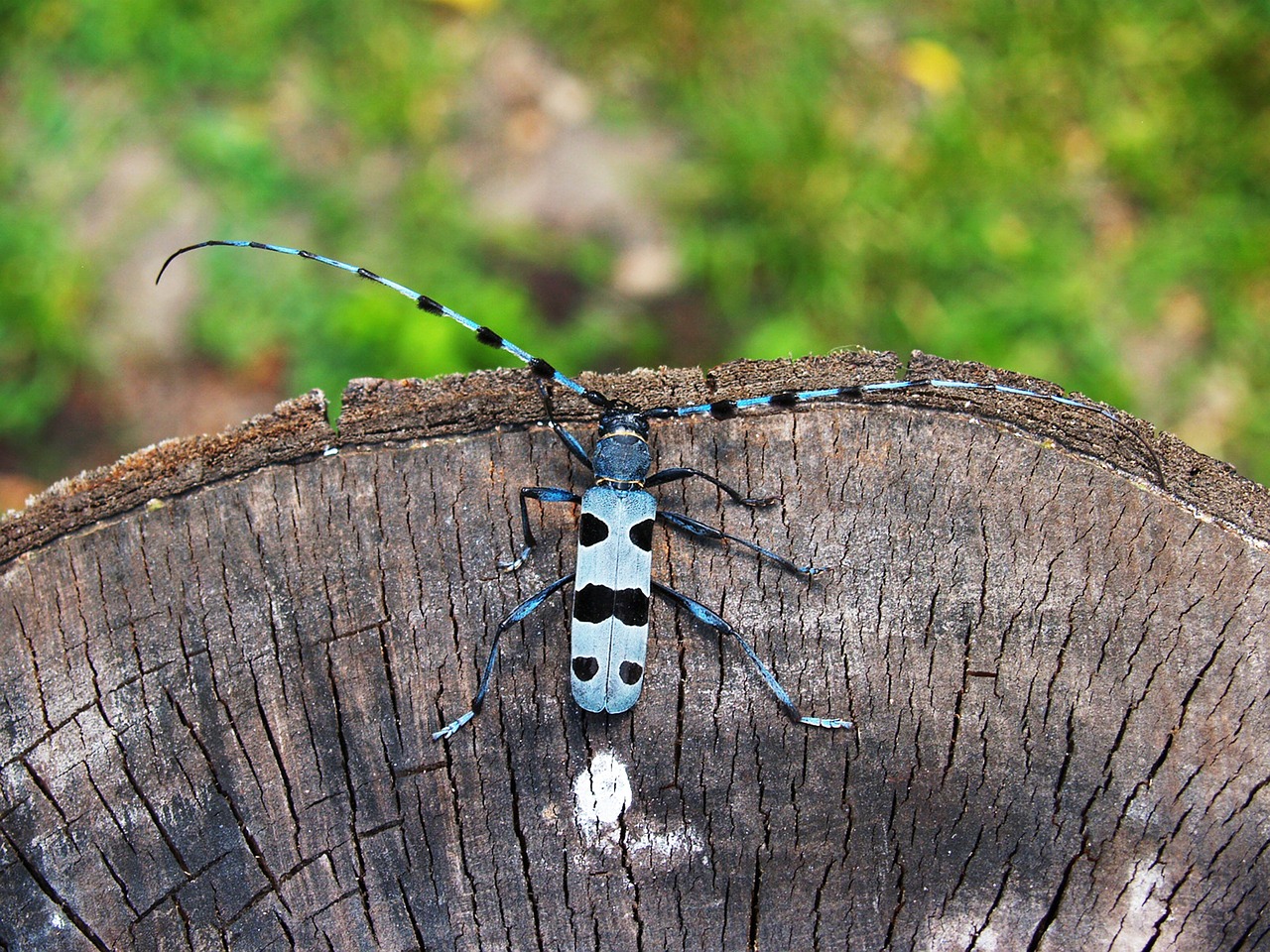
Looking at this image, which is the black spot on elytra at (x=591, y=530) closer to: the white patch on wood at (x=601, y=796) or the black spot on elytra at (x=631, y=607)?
the black spot on elytra at (x=631, y=607)

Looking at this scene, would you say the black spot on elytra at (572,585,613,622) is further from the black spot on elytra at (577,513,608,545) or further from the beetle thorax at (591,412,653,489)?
the beetle thorax at (591,412,653,489)

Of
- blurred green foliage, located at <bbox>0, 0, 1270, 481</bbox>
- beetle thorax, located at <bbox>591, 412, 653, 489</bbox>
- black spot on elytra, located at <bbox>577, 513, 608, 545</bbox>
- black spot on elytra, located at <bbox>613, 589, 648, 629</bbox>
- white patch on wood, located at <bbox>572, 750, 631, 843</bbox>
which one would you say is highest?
blurred green foliage, located at <bbox>0, 0, 1270, 481</bbox>

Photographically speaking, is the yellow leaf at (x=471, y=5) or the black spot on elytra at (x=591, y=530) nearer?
the black spot on elytra at (x=591, y=530)

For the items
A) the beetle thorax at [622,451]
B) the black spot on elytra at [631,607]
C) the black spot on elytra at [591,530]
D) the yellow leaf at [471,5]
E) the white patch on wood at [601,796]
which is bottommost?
the white patch on wood at [601,796]

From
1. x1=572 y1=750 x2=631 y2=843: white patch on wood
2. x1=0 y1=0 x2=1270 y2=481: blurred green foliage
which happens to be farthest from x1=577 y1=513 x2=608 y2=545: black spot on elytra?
x1=0 y1=0 x2=1270 y2=481: blurred green foliage

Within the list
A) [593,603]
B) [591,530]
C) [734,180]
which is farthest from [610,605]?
[734,180]

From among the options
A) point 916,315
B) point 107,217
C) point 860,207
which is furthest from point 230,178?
point 916,315

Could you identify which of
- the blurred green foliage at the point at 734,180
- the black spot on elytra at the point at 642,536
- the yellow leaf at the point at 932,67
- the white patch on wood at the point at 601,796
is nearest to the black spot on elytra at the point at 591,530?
the black spot on elytra at the point at 642,536
